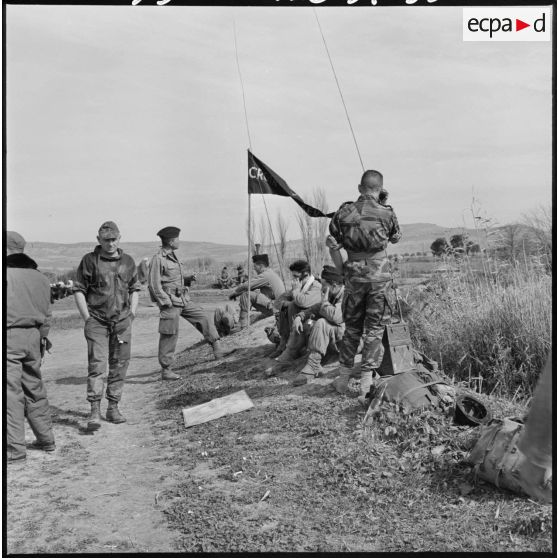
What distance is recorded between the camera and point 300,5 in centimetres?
501

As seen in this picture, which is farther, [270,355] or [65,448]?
[270,355]

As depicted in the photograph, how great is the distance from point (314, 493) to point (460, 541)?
1.10 meters

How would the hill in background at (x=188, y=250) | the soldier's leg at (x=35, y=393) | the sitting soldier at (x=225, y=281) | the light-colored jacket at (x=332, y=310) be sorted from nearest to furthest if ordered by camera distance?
the soldier's leg at (x=35, y=393), the light-colored jacket at (x=332, y=310), the sitting soldier at (x=225, y=281), the hill in background at (x=188, y=250)

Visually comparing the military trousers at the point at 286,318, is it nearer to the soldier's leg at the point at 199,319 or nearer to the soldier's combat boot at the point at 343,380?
the soldier's leg at the point at 199,319

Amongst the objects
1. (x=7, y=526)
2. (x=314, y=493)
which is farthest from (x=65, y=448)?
(x=314, y=493)

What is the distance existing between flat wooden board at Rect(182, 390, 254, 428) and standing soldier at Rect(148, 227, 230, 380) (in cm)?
200

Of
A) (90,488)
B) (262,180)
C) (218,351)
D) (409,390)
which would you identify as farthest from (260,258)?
(90,488)

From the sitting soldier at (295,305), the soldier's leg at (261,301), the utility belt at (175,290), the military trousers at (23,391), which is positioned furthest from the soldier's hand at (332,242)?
the soldier's leg at (261,301)

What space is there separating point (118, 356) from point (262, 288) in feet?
14.1

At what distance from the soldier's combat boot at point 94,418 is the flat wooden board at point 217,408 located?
0.86m

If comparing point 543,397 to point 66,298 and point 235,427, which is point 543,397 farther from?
point 66,298

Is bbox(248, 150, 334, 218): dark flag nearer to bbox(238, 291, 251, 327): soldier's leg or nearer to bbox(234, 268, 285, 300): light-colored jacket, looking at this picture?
bbox(234, 268, 285, 300): light-colored jacket

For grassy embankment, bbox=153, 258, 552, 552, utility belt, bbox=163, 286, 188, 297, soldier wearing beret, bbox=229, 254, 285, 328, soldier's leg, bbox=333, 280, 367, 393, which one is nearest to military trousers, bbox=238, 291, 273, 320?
soldier wearing beret, bbox=229, 254, 285, 328

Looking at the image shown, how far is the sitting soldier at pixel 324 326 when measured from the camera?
288 inches
